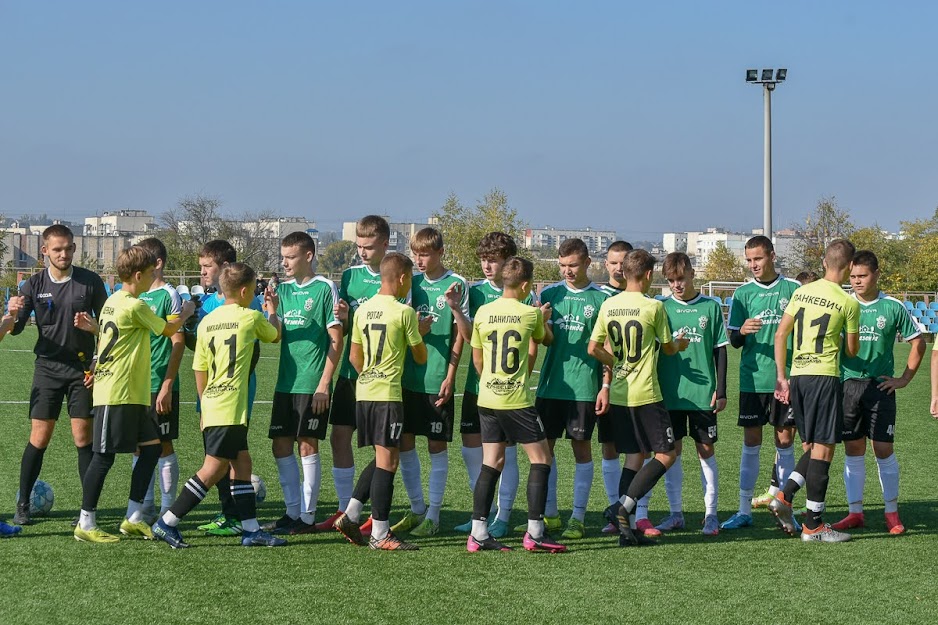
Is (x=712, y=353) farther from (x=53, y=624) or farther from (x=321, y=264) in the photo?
(x=321, y=264)

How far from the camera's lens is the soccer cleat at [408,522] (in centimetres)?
718

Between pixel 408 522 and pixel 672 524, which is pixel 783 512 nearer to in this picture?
pixel 672 524

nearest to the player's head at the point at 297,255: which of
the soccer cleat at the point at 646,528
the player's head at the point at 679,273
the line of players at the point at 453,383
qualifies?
the line of players at the point at 453,383

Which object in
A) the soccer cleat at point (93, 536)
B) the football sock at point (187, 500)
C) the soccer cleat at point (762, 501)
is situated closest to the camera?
the football sock at point (187, 500)

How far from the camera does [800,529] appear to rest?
7.31m

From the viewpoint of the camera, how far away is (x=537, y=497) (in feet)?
21.5

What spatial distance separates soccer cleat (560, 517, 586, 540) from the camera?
700 cm

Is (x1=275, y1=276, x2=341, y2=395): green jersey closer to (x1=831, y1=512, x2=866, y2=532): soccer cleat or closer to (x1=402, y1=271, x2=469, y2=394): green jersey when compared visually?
(x1=402, y1=271, x2=469, y2=394): green jersey

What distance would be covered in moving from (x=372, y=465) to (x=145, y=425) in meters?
1.50

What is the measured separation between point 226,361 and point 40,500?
208 centimetres

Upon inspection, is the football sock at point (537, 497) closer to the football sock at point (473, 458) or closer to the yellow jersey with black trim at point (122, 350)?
the football sock at point (473, 458)

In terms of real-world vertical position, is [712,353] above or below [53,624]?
above

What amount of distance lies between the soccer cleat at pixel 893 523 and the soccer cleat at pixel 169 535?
4870mm

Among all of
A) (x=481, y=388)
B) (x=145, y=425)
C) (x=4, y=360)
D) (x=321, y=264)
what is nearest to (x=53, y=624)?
(x=145, y=425)
